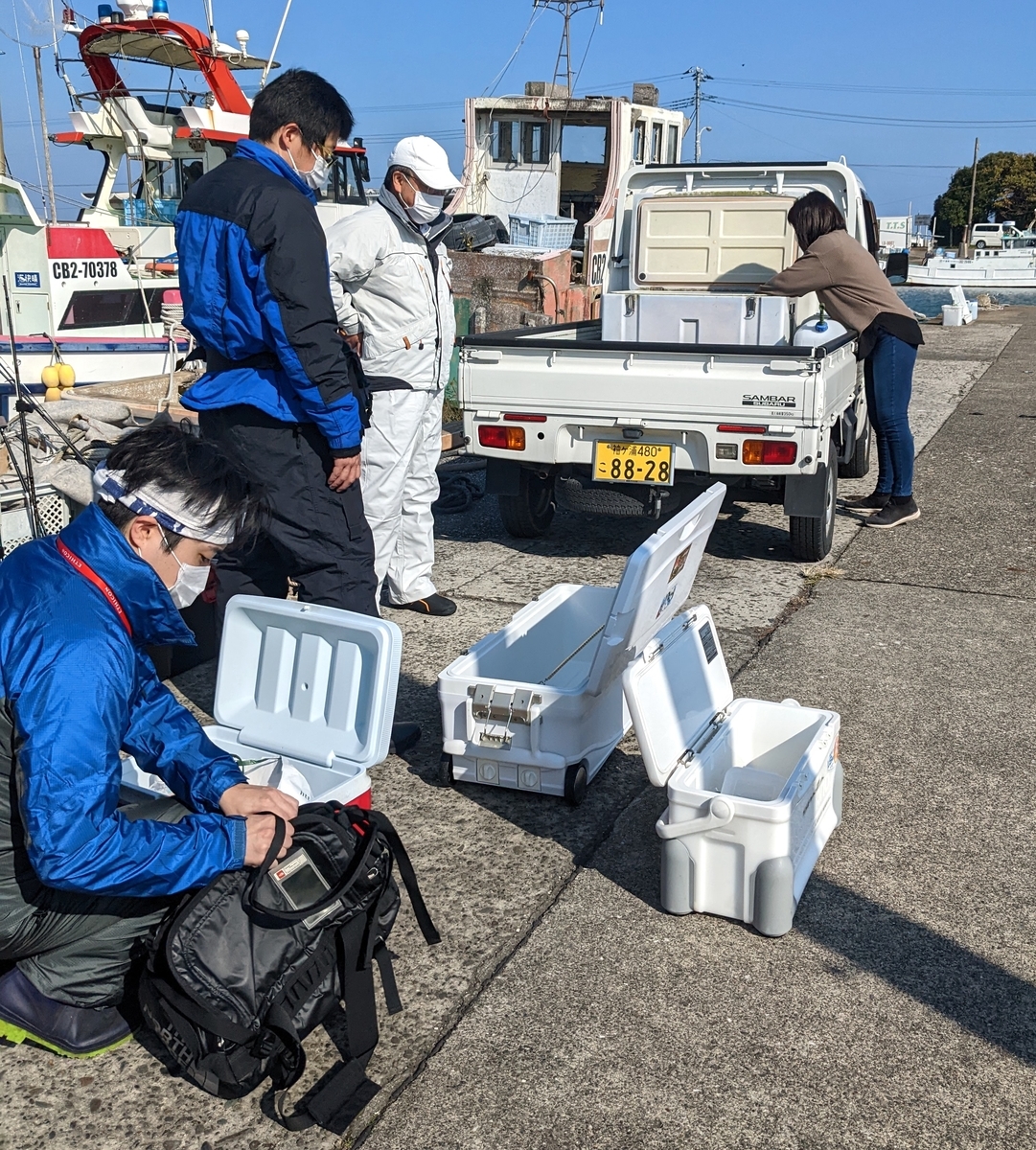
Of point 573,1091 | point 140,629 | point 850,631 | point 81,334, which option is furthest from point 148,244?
point 573,1091

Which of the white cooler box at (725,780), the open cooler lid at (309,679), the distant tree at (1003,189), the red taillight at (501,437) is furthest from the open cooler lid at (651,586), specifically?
the distant tree at (1003,189)

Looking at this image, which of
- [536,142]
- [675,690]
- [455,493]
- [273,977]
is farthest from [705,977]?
[536,142]

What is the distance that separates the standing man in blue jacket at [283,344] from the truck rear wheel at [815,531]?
3006mm

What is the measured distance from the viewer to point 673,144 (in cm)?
2230

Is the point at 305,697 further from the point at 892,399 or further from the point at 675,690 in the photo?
the point at 892,399

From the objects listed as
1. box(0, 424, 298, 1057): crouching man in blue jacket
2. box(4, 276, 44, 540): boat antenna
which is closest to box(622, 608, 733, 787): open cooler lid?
box(0, 424, 298, 1057): crouching man in blue jacket

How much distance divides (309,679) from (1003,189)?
91574mm

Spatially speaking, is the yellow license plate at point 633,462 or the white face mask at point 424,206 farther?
the yellow license plate at point 633,462

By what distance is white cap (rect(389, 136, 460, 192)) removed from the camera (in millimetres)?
4578

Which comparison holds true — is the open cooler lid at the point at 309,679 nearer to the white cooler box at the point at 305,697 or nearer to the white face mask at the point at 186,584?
the white cooler box at the point at 305,697

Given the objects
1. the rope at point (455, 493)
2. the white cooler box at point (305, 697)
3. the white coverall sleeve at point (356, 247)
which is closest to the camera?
the white cooler box at point (305, 697)

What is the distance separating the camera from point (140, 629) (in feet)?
7.77

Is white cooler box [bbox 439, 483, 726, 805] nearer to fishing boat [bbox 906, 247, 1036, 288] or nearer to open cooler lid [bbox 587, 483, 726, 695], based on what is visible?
open cooler lid [bbox 587, 483, 726, 695]

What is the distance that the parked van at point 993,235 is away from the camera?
220 ft
